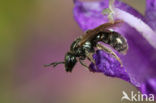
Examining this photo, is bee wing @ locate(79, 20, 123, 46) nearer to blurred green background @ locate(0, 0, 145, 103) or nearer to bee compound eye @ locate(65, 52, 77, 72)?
bee compound eye @ locate(65, 52, 77, 72)

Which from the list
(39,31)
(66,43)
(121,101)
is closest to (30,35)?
(39,31)

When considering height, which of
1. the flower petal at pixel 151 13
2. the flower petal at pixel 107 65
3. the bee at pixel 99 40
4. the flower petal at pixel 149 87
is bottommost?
the flower petal at pixel 149 87

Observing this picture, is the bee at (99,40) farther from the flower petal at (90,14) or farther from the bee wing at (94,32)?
the flower petal at (90,14)

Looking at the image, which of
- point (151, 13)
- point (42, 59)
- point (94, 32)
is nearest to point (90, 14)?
point (151, 13)

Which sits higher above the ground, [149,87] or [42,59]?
[42,59]

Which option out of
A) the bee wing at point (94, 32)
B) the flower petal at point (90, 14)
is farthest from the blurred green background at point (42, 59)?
the bee wing at point (94, 32)

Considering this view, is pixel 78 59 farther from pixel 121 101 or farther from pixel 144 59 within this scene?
pixel 121 101

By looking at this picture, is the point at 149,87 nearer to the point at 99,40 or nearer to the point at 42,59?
the point at 99,40

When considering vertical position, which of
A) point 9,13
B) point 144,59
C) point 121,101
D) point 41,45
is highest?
point 9,13

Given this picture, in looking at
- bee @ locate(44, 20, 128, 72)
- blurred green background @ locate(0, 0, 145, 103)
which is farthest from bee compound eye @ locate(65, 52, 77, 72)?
blurred green background @ locate(0, 0, 145, 103)
